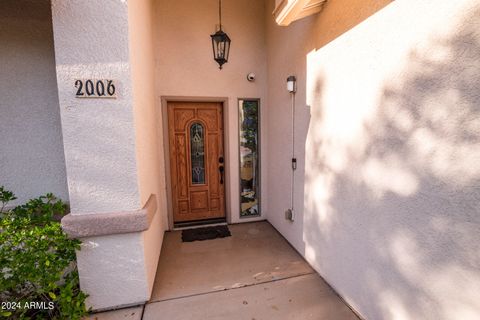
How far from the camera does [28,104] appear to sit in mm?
2188

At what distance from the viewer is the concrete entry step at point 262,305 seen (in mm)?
1980

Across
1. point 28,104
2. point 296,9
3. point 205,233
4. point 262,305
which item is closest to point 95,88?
point 28,104

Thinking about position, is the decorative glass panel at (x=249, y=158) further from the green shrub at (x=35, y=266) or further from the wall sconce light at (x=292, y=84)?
the green shrub at (x=35, y=266)

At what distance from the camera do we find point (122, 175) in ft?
6.43

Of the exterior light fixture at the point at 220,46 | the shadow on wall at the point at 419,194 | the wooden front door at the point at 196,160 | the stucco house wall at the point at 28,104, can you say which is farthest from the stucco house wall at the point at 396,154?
the stucco house wall at the point at 28,104

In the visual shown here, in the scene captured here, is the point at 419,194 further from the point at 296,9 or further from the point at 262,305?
the point at 296,9

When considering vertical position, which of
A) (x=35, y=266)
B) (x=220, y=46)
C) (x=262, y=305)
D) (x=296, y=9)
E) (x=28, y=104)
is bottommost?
(x=262, y=305)

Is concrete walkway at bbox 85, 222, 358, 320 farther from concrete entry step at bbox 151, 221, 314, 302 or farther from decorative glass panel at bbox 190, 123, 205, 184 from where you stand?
decorative glass panel at bbox 190, 123, 205, 184

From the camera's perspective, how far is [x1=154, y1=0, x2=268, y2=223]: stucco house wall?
11.2 ft

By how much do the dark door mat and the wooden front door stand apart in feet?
0.94

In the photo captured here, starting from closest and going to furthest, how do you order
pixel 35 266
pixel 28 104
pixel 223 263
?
pixel 35 266, pixel 28 104, pixel 223 263

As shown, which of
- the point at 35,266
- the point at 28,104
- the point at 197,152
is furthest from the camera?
the point at 197,152

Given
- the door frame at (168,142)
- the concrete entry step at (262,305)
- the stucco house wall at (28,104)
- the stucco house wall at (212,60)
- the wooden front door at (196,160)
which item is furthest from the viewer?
the wooden front door at (196,160)

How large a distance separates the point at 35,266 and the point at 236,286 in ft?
5.71
